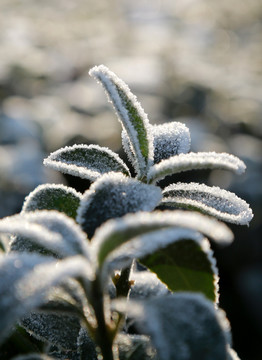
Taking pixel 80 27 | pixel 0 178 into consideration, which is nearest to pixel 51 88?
pixel 0 178

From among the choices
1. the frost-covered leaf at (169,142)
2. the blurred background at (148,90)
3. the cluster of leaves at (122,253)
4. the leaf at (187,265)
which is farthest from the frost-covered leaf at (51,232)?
the blurred background at (148,90)

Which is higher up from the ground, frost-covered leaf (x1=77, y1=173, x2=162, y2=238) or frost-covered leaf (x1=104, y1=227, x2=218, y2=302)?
frost-covered leaf (x1=77, y1=173, x2=162, y2=238)

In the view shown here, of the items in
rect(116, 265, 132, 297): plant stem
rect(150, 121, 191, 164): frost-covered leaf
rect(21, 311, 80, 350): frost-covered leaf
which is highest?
→ rect(150, 121, 191, 164): frost-covered leaf

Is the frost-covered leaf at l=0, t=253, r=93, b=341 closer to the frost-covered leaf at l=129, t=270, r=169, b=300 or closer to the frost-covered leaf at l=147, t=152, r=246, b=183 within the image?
the frost-covered leaf at l=147, t=152, r=246, b=183

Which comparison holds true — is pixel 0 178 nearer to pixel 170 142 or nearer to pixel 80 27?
pixel 170 142

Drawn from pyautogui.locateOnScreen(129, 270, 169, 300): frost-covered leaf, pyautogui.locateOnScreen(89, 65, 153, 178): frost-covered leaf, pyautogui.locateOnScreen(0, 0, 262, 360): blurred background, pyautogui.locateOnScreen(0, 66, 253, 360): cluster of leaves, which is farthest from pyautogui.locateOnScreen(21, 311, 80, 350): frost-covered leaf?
pyautogui.locateOnScreen(0, 0, 262, 360): blurred background

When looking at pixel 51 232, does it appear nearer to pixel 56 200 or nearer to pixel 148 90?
pixel 56 200

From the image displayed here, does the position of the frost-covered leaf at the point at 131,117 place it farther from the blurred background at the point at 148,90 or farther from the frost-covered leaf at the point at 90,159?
the blurred background at the point at 148,90
